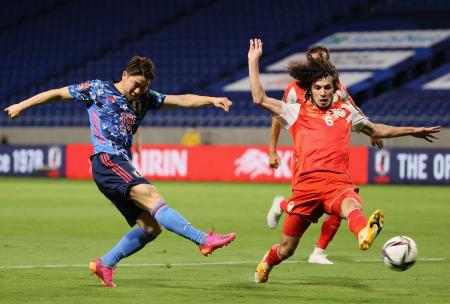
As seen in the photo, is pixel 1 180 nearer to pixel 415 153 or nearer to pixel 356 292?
pixel 415 153

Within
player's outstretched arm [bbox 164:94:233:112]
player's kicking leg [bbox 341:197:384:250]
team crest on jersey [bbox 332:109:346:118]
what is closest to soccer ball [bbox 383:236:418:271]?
player's kicking leg [bbox 341:197:384:250]

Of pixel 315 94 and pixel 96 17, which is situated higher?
pixel 96 17

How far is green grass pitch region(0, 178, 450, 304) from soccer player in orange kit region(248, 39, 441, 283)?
2.02 feet

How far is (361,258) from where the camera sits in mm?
11711

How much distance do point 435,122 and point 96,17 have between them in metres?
16.3

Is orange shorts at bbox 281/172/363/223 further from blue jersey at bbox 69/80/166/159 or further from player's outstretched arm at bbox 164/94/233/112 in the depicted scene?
blue jersey at bbox 69/80/166/159

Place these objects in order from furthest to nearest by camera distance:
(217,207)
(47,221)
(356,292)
Result: (217,207)
(47,221)
(356,292)

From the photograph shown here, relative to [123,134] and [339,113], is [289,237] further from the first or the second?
[123,134]

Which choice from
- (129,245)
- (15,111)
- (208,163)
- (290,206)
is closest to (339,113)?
(290,206)

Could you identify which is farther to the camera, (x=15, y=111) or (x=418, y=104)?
(x=418, y=104)

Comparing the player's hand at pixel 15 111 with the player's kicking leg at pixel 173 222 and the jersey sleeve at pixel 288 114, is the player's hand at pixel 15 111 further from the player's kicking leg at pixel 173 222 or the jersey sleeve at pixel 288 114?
the jersey sleeve at pixel 288 114

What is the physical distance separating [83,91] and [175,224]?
147 cm

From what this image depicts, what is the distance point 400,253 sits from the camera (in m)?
8.15

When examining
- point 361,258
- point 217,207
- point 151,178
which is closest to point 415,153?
point 151,178
